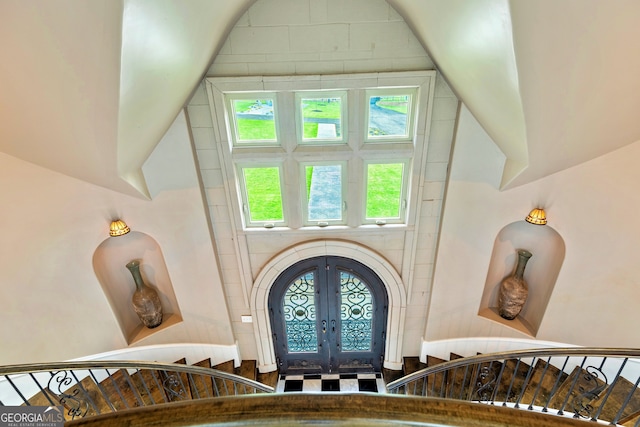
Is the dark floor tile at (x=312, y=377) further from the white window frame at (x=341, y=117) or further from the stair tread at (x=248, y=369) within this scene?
the white window frame at (x=341, y=117)

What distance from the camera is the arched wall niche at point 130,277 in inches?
152

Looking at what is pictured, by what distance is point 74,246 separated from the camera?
338 cm

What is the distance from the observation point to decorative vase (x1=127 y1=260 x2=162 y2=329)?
4.01 metres

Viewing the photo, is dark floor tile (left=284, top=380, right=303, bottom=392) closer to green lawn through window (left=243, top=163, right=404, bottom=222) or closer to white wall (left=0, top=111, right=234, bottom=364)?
white wall (left=0, top=111, right=234, bottom=364)

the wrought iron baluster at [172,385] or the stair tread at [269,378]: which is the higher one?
the wrought iron baluster at [172,385]

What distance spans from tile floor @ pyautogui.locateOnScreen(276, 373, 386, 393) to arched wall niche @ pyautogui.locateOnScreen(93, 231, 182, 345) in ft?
5.72

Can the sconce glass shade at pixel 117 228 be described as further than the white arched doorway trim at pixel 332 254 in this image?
No

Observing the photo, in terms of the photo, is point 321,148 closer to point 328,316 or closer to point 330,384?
point 328,316

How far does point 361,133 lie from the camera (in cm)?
327

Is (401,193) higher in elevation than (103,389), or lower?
higher

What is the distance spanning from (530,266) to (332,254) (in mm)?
2337

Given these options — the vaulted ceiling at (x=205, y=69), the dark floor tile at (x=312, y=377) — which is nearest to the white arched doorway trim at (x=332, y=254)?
the dark floor tile at (x=312, y=377)

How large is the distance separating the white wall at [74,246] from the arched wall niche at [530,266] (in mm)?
3332

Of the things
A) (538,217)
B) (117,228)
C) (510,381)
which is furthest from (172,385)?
(538,217)
